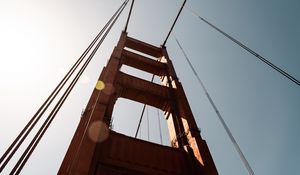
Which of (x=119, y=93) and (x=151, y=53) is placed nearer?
(x=119, y=93)

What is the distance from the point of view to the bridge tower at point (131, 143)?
4340 mm

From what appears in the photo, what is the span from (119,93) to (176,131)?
2.29m

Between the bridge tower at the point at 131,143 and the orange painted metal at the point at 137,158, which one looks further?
the orange painted metal at the point at 137,158

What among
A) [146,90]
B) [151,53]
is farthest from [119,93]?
[151,53]

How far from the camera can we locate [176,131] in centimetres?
658

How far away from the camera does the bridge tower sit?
4340 mm

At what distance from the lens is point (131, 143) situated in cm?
535

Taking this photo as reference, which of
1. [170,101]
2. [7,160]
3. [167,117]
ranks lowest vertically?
[167,117]

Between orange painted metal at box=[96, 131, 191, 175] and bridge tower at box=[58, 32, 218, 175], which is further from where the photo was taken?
orange painted metal at box=[96, 131, 191, 175]

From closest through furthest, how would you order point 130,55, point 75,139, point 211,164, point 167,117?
1. point 75,139
2. point 211,164
3. point 167,117
4. point 130,55

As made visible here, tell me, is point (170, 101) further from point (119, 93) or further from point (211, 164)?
point (211, 164)

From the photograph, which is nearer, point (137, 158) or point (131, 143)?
point (137, 158)

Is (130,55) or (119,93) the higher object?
(130,55)

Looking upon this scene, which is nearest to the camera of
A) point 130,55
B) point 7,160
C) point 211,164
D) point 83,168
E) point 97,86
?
point 7,160
